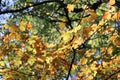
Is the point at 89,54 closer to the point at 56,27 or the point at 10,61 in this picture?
the point at 10,61

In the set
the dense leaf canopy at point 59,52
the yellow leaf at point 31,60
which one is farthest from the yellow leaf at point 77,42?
the yellow leaf at point 31,60

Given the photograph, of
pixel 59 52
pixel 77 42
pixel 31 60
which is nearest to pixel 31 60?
pixel 31 60

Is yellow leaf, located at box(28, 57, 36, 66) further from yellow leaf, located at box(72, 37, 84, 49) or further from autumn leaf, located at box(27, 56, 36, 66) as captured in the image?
yellow leaf, located at box(72, 37, 84, 49)

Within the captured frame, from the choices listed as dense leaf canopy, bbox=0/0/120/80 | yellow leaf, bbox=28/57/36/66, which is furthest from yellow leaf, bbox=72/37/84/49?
yellow leaf, bbox=28/57/36/66

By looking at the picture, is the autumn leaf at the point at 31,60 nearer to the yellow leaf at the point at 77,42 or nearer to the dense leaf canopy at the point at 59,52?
the dense leaf canopy at the point at 59,52

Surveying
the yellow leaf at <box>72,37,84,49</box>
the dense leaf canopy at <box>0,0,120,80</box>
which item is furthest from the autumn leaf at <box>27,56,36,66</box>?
the yellow leaf at <box>72,37,84,49</box>

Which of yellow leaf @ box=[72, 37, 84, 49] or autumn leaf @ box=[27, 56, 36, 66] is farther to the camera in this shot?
autumn leaf @ box=[27, 56, 36, 66]

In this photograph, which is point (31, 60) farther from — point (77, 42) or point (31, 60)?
point (77, 42)

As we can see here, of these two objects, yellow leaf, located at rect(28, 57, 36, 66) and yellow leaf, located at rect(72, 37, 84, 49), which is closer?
yellow leaf, located at rect(72, 37, 84, 49)

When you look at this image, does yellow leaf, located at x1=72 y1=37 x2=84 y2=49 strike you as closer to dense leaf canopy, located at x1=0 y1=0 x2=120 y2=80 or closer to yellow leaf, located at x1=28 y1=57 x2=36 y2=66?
dense leaf canopy, located at x1=0 y1=0 x2=120 y2=80

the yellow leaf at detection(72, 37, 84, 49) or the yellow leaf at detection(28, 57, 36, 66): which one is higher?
the yellow leaf at detection(72, 37, 84, 49)

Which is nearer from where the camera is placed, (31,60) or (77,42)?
(77,42)

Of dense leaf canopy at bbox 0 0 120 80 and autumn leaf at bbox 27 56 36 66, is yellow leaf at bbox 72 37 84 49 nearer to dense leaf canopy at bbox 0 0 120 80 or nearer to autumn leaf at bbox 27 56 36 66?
dense leaf canopy at bbox 0 0 120 80

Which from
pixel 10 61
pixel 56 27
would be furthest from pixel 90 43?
pixel 10 61
